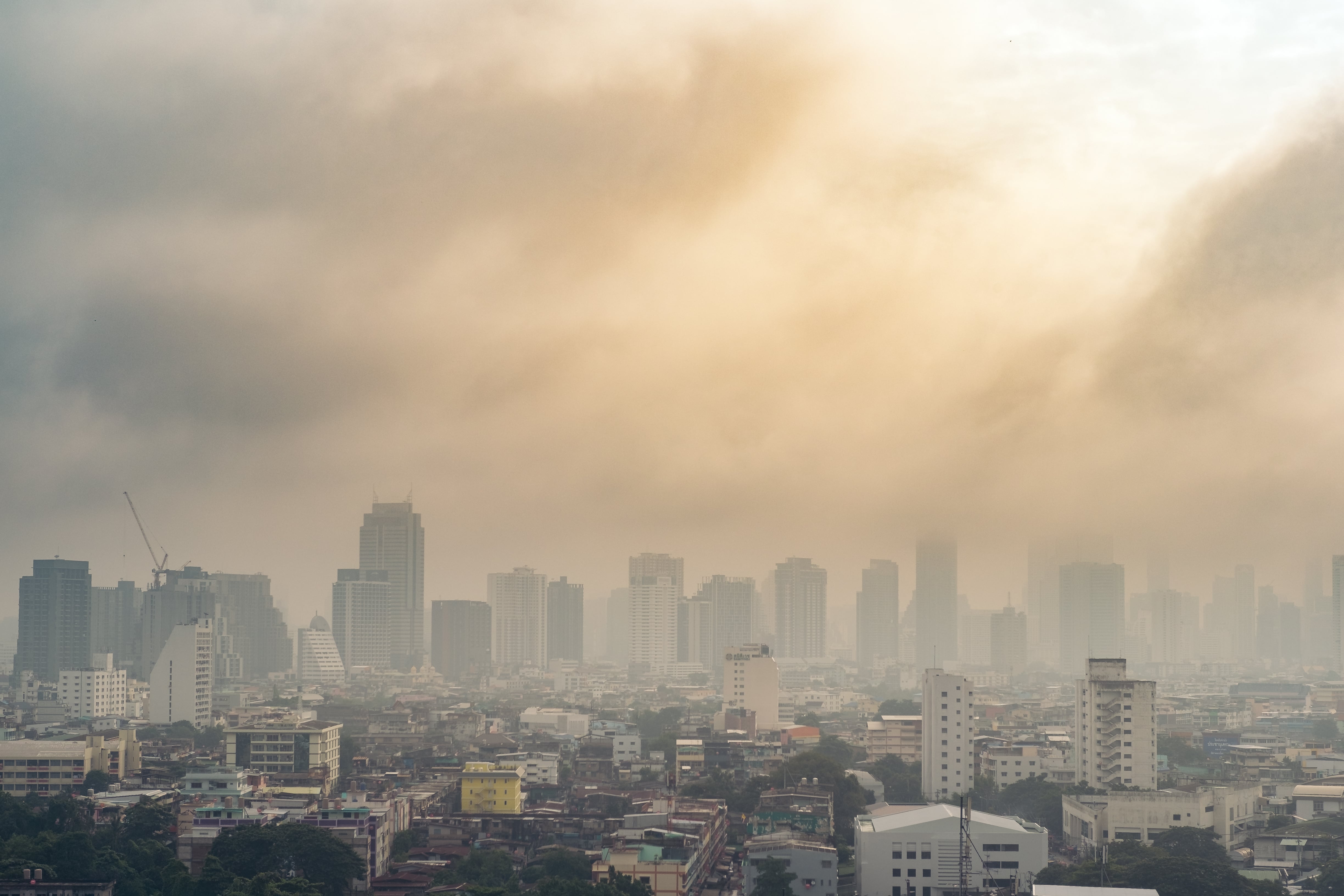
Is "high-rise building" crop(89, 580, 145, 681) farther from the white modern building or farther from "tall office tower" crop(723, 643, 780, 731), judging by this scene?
the white modern building

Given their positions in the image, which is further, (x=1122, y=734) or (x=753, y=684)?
(x=753, y=684)

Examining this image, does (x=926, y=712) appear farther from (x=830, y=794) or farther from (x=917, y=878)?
(x=917, y=878)

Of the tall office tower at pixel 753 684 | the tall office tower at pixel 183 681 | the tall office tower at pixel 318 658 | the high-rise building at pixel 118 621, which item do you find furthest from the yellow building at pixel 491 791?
the tall office tower at pixel 318 658

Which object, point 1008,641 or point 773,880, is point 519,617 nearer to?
point 1008,641

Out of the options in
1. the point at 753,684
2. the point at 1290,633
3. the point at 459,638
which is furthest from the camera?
the point at 1290,633

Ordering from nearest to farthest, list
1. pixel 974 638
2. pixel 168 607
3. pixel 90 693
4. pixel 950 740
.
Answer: pixel 950 740, pixel 90 693, pixel 168 607, pixel 974 638

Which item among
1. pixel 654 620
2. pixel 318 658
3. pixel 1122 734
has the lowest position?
pixel 318 658

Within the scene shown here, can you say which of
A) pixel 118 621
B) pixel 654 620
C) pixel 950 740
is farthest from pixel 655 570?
pixel 950 740

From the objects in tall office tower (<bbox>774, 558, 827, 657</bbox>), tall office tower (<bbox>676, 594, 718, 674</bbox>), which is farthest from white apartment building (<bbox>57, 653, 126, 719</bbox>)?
tall office tower (<bbox>774, 558, 827, 657</bbox>)
